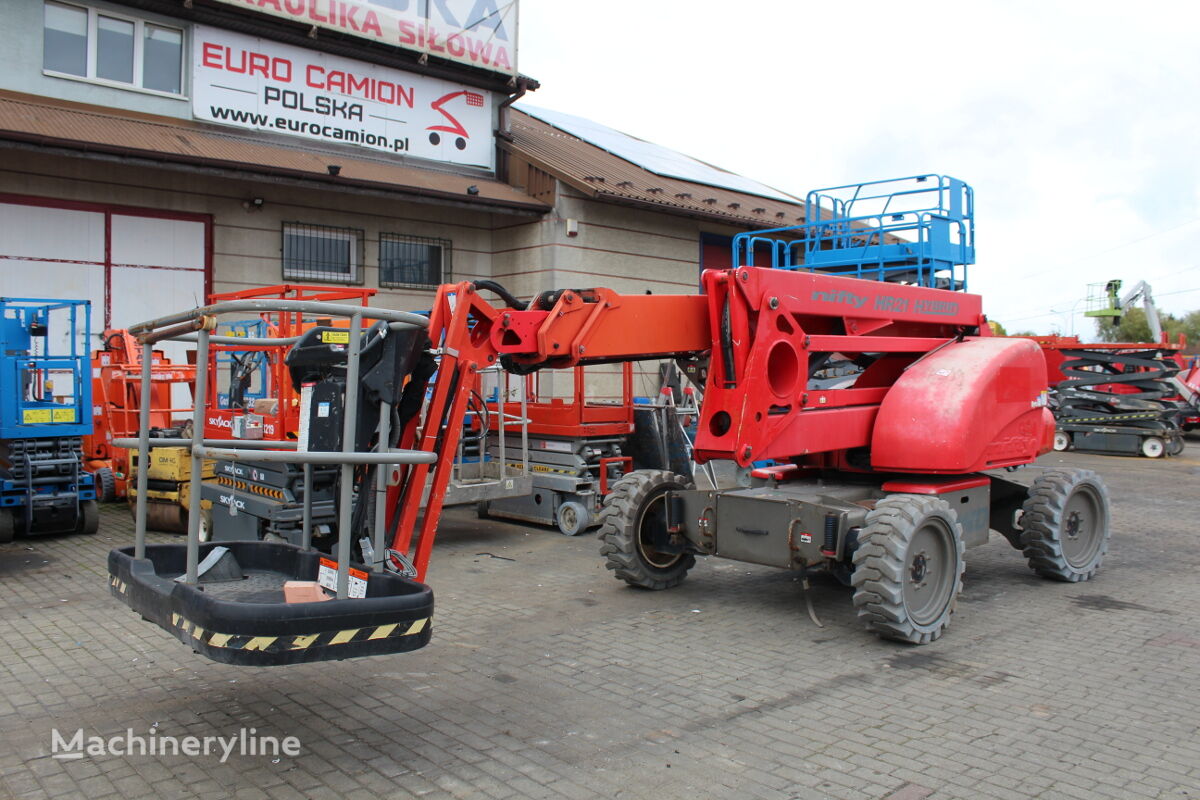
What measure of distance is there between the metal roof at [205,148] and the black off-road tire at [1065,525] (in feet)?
32.9

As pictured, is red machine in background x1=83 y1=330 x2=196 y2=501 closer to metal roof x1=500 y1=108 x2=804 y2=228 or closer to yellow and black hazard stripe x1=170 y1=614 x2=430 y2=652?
metal roof x1=500 y1=108 x2=804 y2=228

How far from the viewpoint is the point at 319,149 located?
572 inches

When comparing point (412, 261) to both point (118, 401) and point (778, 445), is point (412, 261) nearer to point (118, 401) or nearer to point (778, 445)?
point (118, 401)

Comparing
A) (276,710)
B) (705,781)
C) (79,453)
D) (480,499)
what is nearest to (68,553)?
(79,453)

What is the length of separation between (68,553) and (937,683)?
27.1 feet

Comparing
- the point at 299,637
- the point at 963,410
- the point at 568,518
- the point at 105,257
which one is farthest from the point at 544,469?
the point at 299,637

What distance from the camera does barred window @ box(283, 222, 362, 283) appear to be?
1459 cm

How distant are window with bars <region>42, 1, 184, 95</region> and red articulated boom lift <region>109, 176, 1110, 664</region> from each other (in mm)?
9733

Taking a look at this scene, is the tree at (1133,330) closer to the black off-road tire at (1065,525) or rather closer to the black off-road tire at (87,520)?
the black off-road tire at (1065,525)

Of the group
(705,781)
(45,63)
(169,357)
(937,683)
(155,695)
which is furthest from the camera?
Answer: (169,357)

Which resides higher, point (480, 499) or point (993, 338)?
point (993, 338)

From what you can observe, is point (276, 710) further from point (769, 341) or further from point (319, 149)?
point (319, 149)

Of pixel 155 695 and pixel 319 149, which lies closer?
pixel 155 695

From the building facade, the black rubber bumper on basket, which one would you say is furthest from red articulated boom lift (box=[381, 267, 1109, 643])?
the building facade
